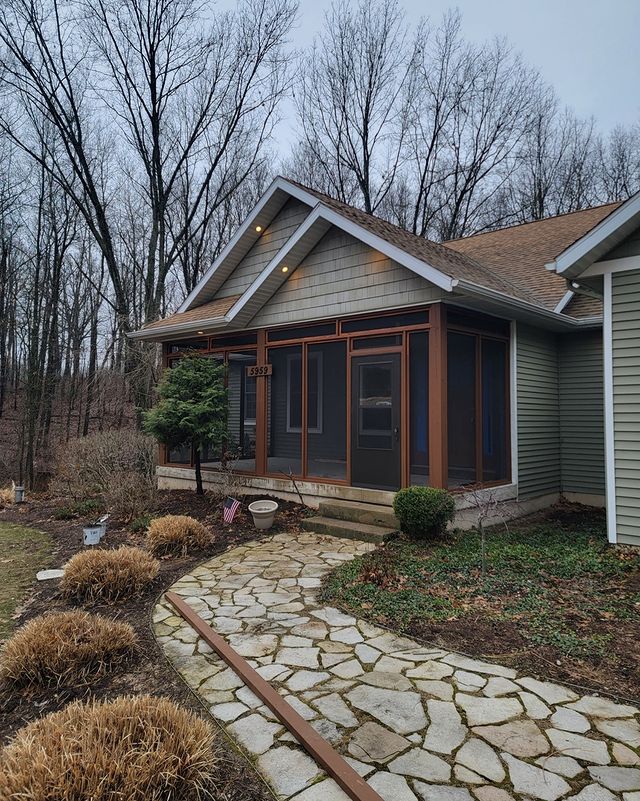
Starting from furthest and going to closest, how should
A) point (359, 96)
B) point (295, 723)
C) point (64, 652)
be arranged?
1. point (359, 96)
2. point (64, 652)
3. point (295, 723)

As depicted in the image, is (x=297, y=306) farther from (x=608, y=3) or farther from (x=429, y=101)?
(x=608, y=3)

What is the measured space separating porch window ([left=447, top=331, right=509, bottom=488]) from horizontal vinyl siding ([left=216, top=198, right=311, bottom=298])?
156 inches

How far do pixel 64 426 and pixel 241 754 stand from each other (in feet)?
62.2

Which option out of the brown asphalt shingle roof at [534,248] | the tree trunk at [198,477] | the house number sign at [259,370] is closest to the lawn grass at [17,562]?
the tree trunk at [198,477]

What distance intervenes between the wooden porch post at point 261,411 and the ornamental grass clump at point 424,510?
10.9 ft

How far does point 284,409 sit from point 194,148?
10.4m

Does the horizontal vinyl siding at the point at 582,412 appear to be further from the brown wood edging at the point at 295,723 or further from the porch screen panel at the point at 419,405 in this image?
the brown wood edging at the point at 295,723

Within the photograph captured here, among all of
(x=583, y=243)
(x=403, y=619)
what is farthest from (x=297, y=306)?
(x=403, y=619)

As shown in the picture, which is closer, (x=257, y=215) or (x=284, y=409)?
(x=257, y=215)

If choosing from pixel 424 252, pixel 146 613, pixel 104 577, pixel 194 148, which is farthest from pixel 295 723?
pixel 194 148

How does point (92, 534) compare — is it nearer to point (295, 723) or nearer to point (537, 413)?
point (295, 723)

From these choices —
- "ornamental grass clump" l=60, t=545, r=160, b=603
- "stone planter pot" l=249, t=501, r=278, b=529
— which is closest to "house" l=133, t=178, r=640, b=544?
"stone planter pot" l=249, t=501, r=278, b=529

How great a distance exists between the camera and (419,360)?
710cm

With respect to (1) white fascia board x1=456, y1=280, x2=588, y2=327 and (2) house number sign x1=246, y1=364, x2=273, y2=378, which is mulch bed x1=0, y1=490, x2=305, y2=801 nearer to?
(2) house number sign x1=246, y1=364, x2=273, y2=378
